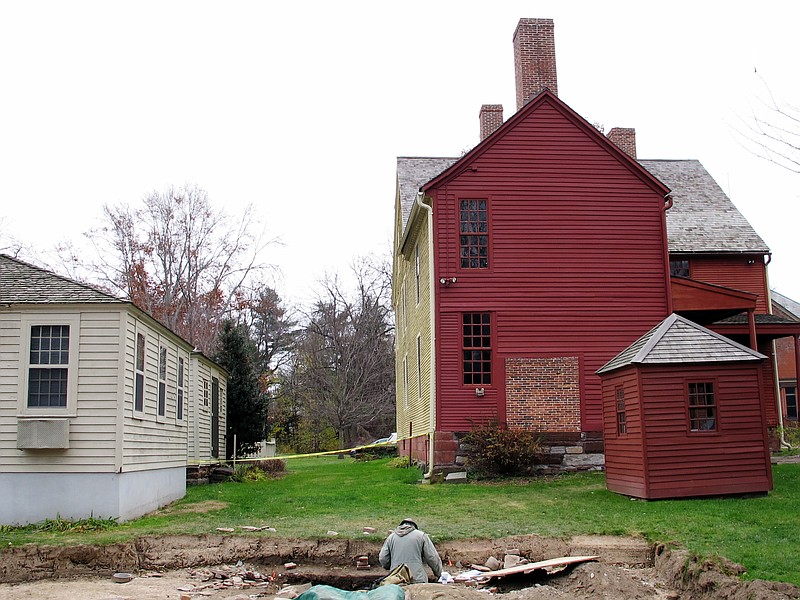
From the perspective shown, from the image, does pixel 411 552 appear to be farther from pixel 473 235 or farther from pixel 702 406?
pixel 473 235

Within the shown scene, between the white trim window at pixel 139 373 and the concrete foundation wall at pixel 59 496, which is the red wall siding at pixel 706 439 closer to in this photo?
the white trim window at pixel 139 373

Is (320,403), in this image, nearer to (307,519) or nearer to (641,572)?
(307,519)

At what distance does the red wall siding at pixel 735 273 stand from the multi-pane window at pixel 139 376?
1713 centimetres

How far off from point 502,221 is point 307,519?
9.71 metres

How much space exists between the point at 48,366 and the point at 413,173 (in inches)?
637

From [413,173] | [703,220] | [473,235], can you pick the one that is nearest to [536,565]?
[473,235]

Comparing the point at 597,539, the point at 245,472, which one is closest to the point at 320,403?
the point at 245,472

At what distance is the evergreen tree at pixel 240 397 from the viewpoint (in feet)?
100.0

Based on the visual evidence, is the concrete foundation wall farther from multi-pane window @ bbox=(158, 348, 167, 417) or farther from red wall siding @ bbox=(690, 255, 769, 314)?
red wall siding @ bbox=(690, 255, 769, 314)

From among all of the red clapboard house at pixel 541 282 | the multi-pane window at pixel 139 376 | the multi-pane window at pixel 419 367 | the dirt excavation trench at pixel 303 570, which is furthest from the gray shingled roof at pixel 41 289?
the multi-pane window at pixel 419 367

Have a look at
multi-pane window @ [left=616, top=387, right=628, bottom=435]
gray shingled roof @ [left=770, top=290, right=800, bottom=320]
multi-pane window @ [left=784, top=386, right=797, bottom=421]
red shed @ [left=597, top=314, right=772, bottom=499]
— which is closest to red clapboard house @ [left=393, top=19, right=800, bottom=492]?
multi-pane window @ [left=616, top=387, right=628, bottom=435]

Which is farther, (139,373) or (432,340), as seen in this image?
(432,340)

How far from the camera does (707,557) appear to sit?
1040 centimetres

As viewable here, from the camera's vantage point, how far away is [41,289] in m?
15.0
